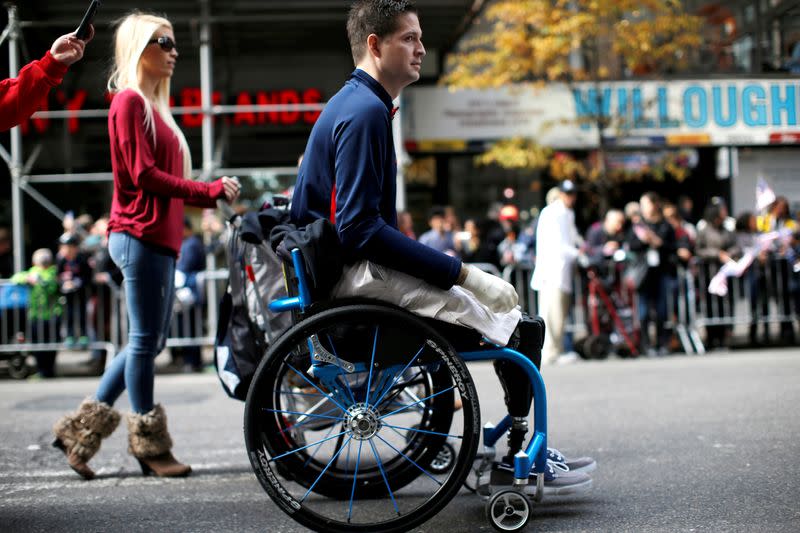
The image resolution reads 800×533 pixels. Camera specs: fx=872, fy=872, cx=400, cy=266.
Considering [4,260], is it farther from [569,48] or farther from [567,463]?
[567,463]

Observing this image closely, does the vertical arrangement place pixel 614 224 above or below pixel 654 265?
above

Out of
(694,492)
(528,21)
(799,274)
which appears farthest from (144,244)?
(528,21)

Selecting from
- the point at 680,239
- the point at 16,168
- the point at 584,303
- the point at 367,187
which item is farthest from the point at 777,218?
the point at 16,168

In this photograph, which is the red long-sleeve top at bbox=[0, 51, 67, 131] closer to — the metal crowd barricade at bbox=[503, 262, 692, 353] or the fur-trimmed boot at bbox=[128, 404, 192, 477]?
the fur-trimmed boot at bbox=[128, 404, 192, 477]

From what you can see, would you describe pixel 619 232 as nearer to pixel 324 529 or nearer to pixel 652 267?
pixel 652 267

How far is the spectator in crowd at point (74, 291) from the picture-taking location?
1013cm

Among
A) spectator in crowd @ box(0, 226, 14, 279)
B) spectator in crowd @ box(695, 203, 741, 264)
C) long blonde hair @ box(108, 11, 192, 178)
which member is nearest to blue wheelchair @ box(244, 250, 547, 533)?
long blonde hair @ box(108, 11, 192, 178)

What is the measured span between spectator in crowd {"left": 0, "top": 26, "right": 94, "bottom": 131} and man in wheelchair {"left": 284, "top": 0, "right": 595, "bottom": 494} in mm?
1017

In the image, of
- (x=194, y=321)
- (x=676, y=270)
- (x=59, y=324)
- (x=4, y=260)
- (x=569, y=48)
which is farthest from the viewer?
(x=569, y=48)

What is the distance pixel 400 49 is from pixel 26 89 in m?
1.41

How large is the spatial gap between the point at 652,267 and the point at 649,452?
667 centimetres

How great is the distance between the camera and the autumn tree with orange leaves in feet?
48.5

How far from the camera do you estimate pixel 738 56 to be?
62.0 feet

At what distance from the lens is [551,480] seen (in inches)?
132
